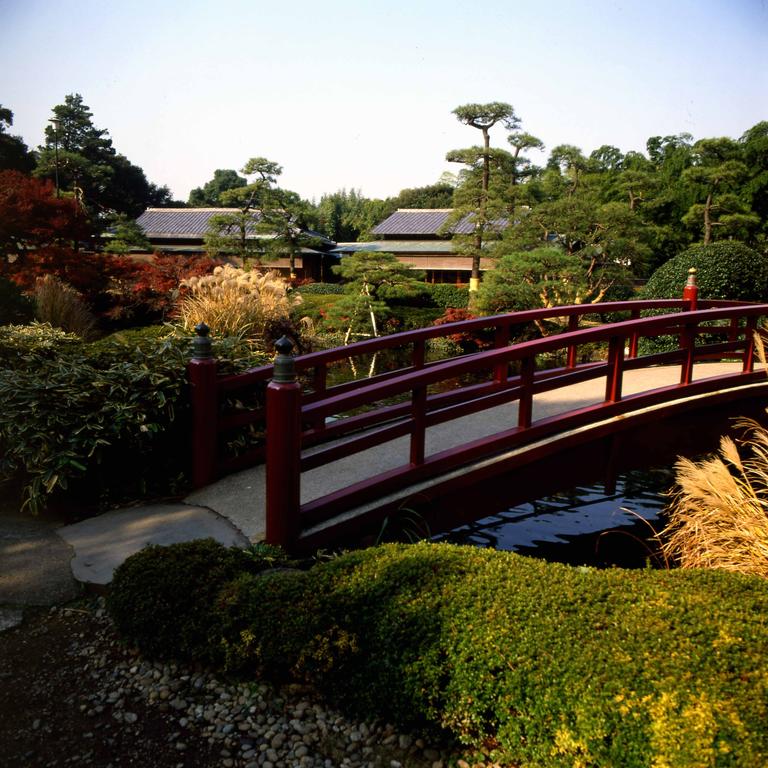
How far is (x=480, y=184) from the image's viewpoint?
73.6 feet

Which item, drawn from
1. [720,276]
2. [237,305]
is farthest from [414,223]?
[237,305]

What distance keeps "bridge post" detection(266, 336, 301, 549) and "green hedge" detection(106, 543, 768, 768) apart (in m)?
0.55

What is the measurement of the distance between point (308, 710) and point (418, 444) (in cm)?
178

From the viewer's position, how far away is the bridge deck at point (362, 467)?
12.7 ft

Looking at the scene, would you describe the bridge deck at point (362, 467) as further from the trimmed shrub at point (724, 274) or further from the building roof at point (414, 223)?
the building roof at point (414, 223)

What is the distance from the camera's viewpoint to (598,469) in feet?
17.0

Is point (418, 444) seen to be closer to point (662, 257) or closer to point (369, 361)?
point (369, 361)

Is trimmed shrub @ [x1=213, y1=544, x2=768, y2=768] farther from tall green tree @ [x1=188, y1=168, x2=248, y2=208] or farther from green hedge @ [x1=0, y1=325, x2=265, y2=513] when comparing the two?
tall green tree @ [x1=188, y1=168, x2=248, y2=208]

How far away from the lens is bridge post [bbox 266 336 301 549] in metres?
3.33

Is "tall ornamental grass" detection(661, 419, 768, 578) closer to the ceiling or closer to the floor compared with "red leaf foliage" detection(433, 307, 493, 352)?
closer to the ceiling

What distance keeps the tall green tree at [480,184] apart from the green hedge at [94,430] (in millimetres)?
16876

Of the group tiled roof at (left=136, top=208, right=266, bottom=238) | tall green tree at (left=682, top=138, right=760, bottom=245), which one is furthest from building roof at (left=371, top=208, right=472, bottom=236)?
tall green tree at (left=682, top=138, right=760, bottom=245)

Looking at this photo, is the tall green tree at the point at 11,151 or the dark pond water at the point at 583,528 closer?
the dark pond water at the point at 583,528

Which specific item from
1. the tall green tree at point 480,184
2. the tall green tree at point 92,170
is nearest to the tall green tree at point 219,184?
the tall green tree at point 92,170
